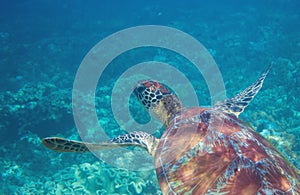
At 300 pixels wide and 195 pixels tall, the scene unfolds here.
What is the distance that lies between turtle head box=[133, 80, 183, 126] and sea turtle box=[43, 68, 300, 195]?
0.66 meters

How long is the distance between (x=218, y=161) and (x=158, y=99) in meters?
1.94

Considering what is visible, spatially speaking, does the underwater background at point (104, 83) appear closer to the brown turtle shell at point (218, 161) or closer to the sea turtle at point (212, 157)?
the sea turtle at point (212, 157)

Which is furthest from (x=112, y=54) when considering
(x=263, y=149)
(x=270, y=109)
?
(x=263, y=149)

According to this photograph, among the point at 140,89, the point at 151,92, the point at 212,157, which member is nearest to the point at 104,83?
A: the point at 140,89

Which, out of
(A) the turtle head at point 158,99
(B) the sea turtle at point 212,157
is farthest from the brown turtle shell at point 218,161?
(A) the turtle head at point 158,99

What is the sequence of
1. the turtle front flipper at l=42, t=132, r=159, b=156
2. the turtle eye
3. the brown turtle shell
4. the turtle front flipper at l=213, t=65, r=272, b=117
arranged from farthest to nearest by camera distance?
the turtle eye, the turtle front flipper at l=213, t=65, r=272, b=117, the turtle front flipper at l=42, t=132, r=159, b=156, the brown turtle shell

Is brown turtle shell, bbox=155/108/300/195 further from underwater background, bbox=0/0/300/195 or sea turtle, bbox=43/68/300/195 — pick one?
underwater background, bbox=0/0/300/195

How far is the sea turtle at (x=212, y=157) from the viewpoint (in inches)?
80.4

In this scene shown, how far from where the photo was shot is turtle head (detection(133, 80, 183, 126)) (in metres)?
3.95

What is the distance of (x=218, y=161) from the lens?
2.31 m

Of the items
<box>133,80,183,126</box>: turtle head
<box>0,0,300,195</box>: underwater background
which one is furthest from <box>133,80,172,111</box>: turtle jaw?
<box>0,0,300,195</box>: underwater background

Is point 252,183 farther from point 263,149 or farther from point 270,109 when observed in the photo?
point 270,109

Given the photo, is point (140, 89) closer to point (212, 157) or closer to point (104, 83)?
point (212, 157)

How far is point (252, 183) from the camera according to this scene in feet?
6.53
